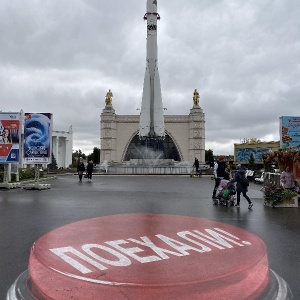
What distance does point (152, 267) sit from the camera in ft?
13.2

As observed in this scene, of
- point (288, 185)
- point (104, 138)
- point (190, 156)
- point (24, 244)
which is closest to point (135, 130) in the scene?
point (104, 138)

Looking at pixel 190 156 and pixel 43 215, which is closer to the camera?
pixel 43 215

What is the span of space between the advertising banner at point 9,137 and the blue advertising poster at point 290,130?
47.4ft

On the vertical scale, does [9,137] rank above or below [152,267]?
above

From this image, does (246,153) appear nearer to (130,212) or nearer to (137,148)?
(137,148)

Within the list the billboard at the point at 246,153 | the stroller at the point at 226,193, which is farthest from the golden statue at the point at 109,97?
the stroller at the point at 226,193

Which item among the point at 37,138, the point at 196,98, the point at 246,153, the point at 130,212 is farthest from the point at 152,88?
the point at 130,212

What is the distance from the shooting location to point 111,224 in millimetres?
6887

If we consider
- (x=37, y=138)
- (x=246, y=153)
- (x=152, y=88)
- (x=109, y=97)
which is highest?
(x=109, y=97)

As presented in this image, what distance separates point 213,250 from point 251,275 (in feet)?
3.15

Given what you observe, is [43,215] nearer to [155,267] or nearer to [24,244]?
[24,244]

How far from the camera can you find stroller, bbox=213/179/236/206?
11.7 meters

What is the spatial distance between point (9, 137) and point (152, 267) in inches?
632

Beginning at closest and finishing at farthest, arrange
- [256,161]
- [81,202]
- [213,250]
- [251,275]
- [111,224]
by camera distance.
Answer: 1. [251,275]
2. [213,250]
3. [111,224]
4. [81,202]
5. [256,161]
